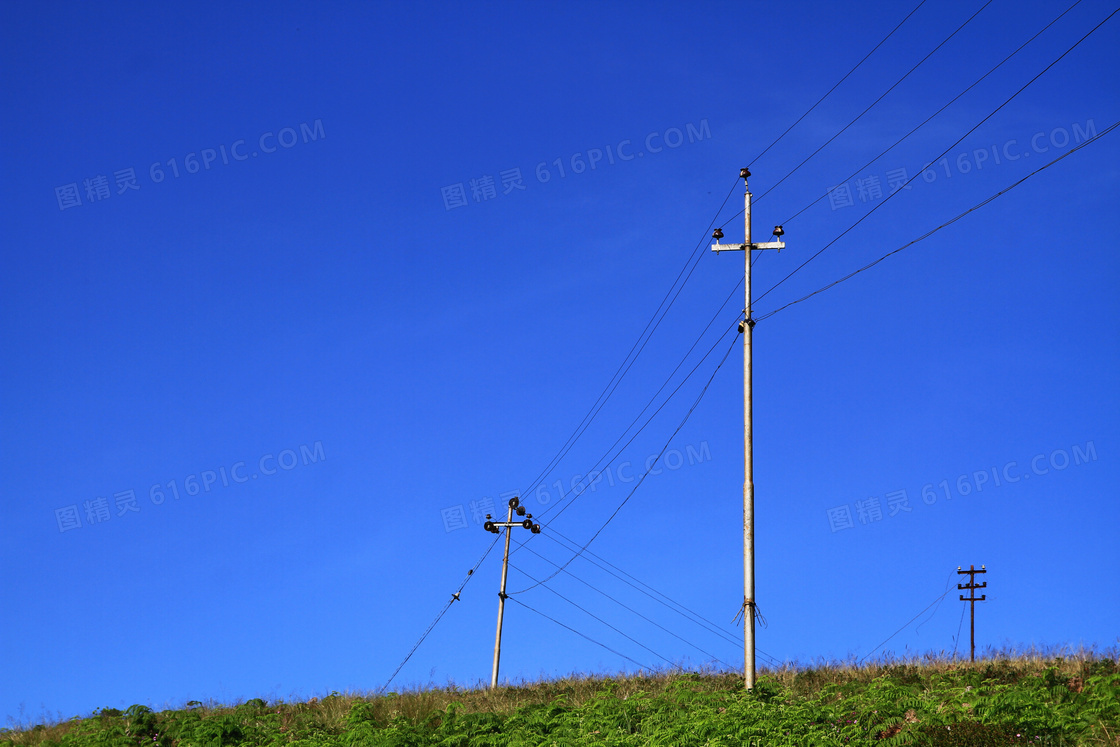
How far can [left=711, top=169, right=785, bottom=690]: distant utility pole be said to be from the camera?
58.1 ft

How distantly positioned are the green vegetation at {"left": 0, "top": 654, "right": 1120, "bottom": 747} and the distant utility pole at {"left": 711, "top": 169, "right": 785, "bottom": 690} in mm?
811

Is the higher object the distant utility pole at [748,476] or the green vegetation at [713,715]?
the distant utility pole at [748,476]

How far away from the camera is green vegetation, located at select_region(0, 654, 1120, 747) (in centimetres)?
1171

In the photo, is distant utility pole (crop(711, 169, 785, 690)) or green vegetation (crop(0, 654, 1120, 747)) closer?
green vegetation (crop(0, 654, 1120, 747))

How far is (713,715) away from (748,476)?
612cm

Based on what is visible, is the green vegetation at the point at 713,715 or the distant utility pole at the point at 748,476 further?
the distant utility pole at the point at 748,476

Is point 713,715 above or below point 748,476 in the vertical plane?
below

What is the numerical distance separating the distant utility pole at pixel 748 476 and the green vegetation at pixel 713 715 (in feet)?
2.66

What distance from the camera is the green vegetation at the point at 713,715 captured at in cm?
1171

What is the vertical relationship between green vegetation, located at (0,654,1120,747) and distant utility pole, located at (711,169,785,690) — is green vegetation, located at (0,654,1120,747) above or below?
below

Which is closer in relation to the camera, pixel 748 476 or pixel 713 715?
pixel 713 715

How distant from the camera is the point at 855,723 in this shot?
482 inches

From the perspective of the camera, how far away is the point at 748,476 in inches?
735

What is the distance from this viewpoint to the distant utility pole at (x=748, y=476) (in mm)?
17703
